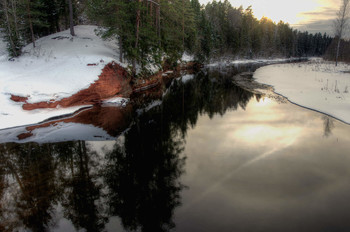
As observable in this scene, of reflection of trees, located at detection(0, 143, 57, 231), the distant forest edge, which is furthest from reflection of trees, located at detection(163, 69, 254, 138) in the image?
reflection of trees, located at detection(0, 143, 57, 231)

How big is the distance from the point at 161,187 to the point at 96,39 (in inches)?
1068

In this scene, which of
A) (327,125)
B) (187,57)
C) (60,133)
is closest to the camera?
(60,133)

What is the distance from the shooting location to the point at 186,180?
7500 mm

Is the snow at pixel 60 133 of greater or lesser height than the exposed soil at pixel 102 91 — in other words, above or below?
below

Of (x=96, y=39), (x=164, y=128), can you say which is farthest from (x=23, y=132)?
(x=96, y=39)

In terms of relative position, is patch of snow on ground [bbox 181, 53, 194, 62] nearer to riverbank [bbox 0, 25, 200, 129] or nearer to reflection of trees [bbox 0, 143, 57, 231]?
riverbank [bbox 0, 25, 200, 129]

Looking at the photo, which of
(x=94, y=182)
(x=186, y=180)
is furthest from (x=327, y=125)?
(x=94, y=182)

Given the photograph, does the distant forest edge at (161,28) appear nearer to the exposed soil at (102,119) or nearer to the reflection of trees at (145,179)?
the exposed soil at (102,119)

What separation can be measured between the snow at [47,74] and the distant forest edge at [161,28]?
7.71 feet

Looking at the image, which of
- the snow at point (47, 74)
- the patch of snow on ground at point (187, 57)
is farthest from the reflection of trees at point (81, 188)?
the patch of snow on ground at point (187, 57)

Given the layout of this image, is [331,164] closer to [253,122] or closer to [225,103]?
[253,122]

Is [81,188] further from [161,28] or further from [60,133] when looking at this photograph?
[161,28]

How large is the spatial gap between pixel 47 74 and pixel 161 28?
70.9 feet

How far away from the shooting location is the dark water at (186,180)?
559 centimetres
